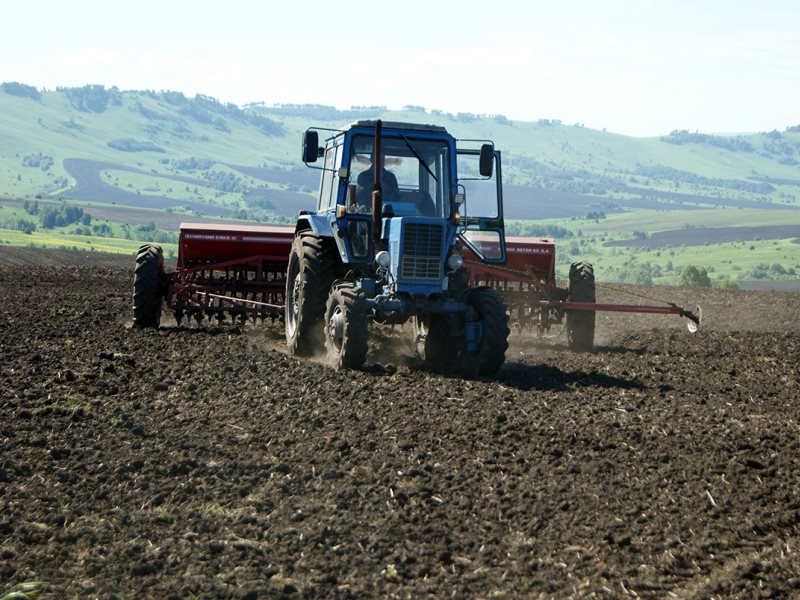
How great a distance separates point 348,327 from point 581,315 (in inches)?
196

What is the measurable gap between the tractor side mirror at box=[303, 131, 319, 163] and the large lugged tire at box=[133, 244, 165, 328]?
434cm

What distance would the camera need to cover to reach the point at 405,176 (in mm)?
12289

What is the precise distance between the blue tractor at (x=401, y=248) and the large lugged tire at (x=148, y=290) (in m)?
3.15

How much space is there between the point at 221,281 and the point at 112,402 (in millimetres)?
5944

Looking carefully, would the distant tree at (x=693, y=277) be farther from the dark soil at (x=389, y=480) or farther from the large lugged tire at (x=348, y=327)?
the large lugged tire at (x=348, y=327)

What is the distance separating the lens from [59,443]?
8039 millimetres

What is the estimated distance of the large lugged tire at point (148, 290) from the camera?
15.4m

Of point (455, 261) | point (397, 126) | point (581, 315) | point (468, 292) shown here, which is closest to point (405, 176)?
point (397, 126)

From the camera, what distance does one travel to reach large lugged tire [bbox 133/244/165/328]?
50.5ft

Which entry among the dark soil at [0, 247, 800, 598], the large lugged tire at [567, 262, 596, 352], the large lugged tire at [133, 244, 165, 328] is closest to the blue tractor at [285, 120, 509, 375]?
the dark soil at [0, 247, 800, 598]

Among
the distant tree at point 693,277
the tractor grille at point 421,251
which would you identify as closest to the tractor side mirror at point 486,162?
the tractor grille at point 421,251

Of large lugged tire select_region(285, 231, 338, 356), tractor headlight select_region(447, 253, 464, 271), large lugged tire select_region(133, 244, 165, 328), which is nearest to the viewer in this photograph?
tractor headlight select_region(447, 253, 464, 271)

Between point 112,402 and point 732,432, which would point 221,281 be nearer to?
point 112,402

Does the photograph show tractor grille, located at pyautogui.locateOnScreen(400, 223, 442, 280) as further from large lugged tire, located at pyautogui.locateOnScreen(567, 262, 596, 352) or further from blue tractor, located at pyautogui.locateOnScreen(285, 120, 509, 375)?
large lugged tire, located at pyautogui.locateOnScreen(567, 262, 596, 352)
